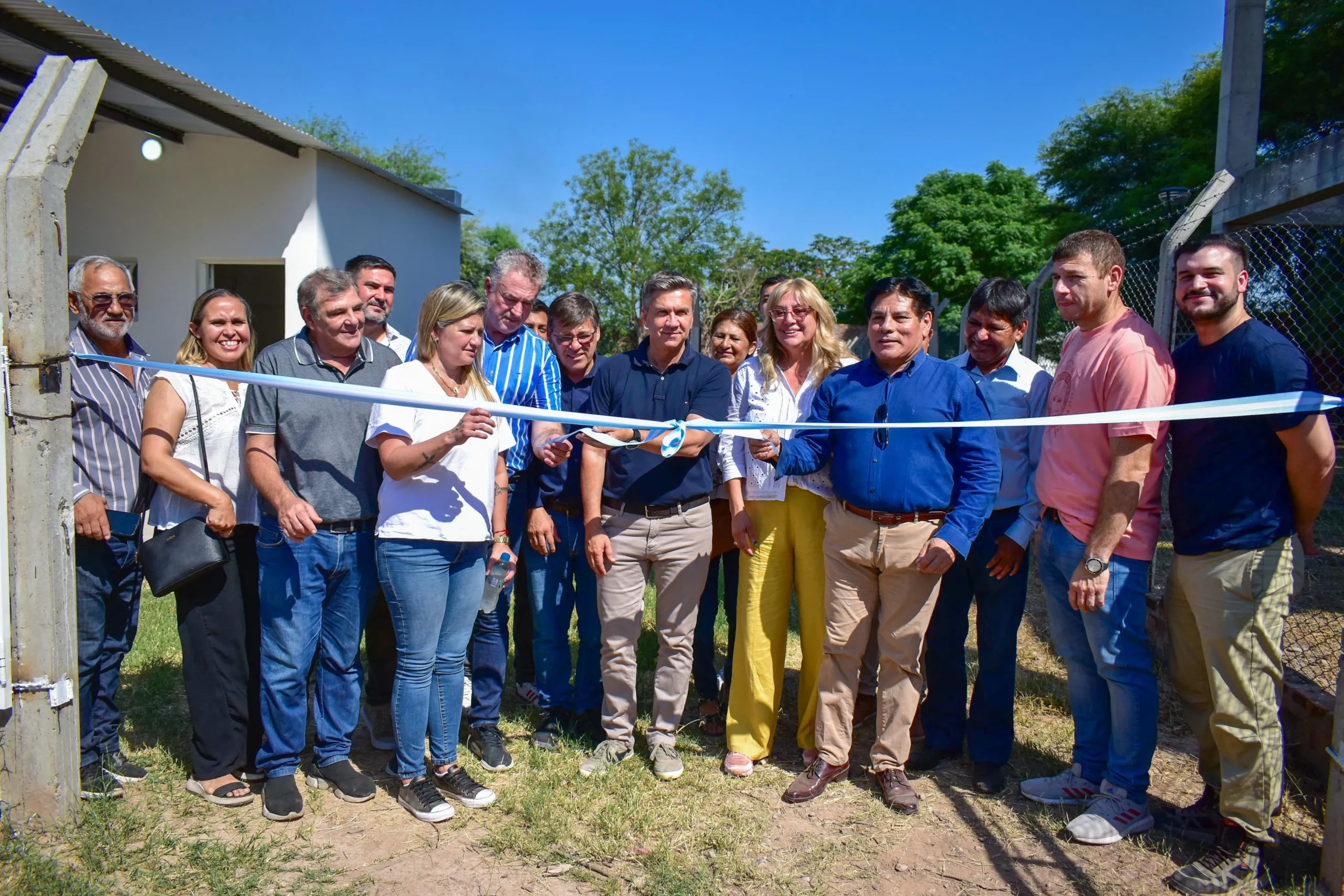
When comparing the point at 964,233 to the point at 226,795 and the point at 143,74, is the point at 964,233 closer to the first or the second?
the point at 143,74

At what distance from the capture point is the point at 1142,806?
3.29m

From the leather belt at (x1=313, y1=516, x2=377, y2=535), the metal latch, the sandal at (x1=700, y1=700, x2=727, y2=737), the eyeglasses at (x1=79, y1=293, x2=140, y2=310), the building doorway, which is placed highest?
the building doorway

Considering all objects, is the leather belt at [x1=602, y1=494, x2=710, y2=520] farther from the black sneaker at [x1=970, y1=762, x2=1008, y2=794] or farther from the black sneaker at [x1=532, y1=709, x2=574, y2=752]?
the black sneaker at [x1=970, y1=762, x2=1008, y2=794]

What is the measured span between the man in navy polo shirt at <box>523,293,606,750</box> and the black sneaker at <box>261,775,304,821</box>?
1067mm

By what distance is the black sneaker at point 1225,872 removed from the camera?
2.84 m

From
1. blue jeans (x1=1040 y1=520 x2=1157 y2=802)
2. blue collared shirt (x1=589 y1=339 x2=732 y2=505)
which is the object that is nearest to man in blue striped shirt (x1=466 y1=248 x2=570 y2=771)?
blue collared shirt (x1=589 y1=339 x2=732 y2=505)

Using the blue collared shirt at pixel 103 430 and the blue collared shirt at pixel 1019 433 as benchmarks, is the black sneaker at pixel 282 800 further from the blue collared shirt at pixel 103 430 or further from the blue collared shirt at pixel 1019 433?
the blue collared shirt at pixel 1019 433

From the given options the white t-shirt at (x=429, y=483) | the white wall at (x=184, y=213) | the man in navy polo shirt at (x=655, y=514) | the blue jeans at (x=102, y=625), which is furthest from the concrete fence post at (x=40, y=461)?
the white wall at (x=184, y=213)

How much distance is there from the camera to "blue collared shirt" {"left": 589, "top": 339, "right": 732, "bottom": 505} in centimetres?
372

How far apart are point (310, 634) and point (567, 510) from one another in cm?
126

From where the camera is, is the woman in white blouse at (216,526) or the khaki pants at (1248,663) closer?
the khaki pants at (1248,663)

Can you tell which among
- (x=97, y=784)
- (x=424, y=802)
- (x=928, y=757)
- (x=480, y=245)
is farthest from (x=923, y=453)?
(x=480, y=245)

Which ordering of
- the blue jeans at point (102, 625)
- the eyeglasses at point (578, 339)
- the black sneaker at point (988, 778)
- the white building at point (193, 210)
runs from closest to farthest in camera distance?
the blue jeans at point (102, 625) → the black sneaker at point (988, 778) → the eyeglasses at point (578, 339) → the white building at point (193, 210)

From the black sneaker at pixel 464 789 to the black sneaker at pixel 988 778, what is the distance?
2067 mm
